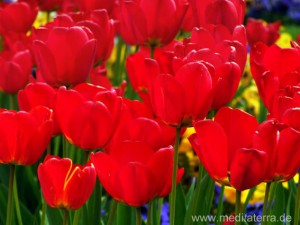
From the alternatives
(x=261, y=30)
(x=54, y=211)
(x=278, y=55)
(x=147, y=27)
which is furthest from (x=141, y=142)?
(x=261, y=30)

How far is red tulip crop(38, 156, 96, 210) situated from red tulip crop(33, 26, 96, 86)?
0.44m

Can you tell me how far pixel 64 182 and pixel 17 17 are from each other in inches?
57.1

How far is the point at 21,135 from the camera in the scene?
53.3 inches

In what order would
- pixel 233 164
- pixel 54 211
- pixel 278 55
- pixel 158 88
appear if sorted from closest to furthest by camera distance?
pixel 233 164 < pixel 158 88 < pixel 278 55 < pixel 54 211

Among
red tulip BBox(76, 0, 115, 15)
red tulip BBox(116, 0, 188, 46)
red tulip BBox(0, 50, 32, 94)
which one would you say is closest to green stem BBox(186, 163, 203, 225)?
red tulip BBox(116, 0, 188, 46)

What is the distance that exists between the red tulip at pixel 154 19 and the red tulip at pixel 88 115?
2.21ft

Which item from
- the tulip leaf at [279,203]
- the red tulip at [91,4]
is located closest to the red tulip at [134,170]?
the tulip leaf at [279,203]

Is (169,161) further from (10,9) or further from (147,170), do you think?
(10,9)

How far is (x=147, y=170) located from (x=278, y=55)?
52cm

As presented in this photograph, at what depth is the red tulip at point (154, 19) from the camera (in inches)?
79.7

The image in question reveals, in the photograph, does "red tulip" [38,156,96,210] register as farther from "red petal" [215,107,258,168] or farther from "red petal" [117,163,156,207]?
"red petal" [215,107,258,168]

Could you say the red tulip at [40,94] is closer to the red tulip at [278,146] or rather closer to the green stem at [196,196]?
the green stem at [196,196]

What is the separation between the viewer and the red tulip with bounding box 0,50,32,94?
82.9 inches

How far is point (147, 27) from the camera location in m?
2.07
